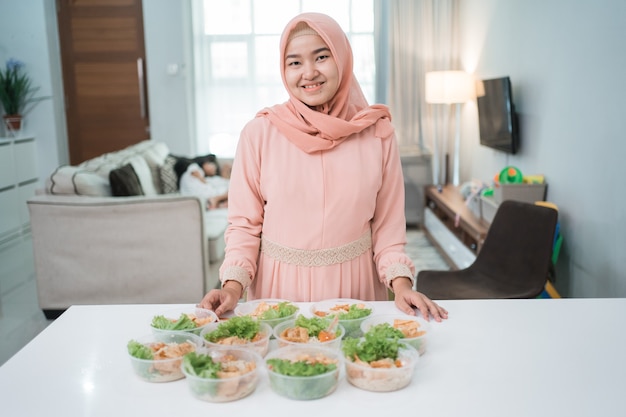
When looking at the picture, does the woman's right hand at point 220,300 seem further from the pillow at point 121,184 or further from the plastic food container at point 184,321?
the pillow at point 121,184

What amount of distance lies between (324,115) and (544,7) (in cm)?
250

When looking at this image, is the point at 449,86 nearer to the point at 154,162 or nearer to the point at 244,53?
the point at 244,53

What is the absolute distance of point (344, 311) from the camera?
4.31ft

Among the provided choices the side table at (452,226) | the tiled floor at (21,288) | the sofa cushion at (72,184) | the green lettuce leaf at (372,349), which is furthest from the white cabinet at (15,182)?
the green lettuce leaf at (372,349)

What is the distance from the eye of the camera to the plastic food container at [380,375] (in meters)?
1.01

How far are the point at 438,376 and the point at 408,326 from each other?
0.52ft

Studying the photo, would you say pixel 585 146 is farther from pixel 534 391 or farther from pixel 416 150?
pixel 416 150

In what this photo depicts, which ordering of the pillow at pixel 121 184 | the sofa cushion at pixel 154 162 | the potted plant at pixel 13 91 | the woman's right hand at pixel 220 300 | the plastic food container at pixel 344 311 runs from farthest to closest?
the potted plant at pixel 13 91, the sofa cushion at pixel 154 162, the pillow at pixel 121 184, the woman's right hand at pixel 220 300, the plastic food container at pixel 344 311

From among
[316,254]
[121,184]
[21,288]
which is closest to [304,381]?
[316,254]

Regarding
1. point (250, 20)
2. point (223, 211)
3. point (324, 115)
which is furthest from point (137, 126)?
point (324, 115)

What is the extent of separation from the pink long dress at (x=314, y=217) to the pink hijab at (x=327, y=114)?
0.03 metres

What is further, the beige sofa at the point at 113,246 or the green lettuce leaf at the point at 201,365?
the beige sofa at the point at 113,246

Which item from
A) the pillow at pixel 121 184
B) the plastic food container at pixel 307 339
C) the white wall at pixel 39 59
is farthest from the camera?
the white wall at pixel 39 59

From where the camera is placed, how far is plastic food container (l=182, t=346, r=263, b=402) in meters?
0.98
